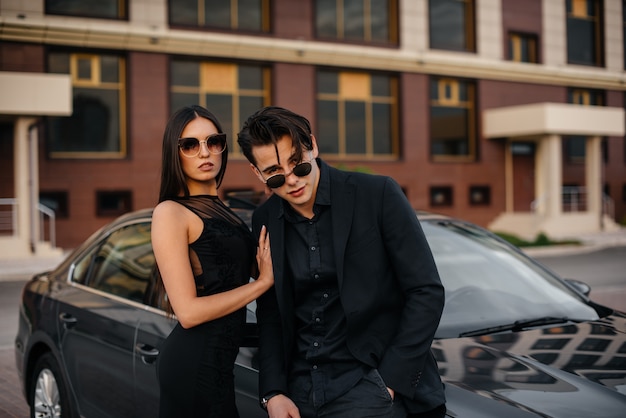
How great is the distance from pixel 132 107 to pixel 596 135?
18.8 meters

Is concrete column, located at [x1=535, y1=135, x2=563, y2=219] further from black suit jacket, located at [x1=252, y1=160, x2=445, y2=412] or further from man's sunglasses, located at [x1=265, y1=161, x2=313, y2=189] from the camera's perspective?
man's sunglasses, located at [x1=265, y1=161, x2=313, y2=189]

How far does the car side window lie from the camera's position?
4.24 meters

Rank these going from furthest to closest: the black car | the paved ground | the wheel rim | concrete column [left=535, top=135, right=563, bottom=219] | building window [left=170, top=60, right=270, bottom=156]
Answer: concrete column [left=535, top=135, right=563, bottom=219] < building window [left=170, top=60, right=270, bottom=156] < the paved ground < the wheel rim < the black car

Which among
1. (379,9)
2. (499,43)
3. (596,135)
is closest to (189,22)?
(379,9)

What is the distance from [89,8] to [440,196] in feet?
49.4

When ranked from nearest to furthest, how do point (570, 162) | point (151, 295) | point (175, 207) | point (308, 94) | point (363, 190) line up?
point (363, 190)
point (175, 207)
point (151, 295)
point (308, 94)
point (570, 162)

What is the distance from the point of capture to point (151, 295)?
4035 millimetres

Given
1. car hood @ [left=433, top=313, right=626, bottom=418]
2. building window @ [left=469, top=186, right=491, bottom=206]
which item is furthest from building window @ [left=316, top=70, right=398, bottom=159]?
car hood @ [left=433, top=313, right=626, bottom=418]

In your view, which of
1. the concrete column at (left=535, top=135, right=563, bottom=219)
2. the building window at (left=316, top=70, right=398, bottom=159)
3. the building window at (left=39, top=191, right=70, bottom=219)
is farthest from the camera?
the concrete column at (left=535, top=135, right=563, bottom=219)

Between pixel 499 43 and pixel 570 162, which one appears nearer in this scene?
pixel 499 43

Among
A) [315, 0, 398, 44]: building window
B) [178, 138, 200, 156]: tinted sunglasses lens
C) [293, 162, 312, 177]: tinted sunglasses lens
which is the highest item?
[315, 0, 398, 44]: building window

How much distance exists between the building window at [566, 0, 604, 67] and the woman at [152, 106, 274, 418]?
34.7 metres

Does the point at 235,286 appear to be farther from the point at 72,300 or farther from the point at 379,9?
the point at 379,9

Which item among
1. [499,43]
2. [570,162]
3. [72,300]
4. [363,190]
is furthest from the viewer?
[570,162]
